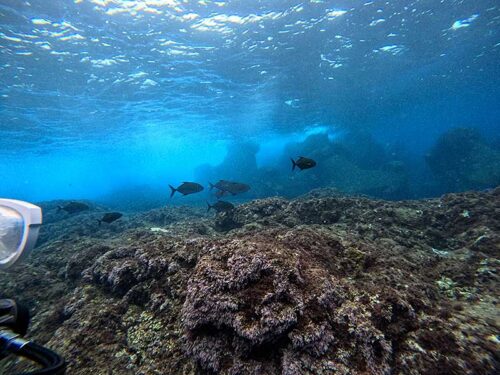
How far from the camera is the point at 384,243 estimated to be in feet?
16.5

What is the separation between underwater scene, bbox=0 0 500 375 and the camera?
8.02ft

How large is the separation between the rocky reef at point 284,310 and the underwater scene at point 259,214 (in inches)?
0.9

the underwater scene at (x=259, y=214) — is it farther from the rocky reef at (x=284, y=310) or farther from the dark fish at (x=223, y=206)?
the dark fish at (x=223, y=206)

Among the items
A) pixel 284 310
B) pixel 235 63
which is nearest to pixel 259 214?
pixel 284 310

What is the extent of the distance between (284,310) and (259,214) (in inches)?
218

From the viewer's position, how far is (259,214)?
26.1ft

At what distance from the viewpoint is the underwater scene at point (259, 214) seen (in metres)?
2.45

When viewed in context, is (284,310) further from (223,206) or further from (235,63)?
(235,63)

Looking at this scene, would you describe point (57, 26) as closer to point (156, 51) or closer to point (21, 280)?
point (156, 51)

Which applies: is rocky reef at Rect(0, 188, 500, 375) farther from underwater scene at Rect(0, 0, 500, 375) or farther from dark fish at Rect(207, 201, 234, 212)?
dark fish at Rect(207, 201, 234, 212)

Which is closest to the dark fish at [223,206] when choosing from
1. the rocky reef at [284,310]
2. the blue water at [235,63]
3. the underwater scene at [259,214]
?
the underwater scene at [259,214]

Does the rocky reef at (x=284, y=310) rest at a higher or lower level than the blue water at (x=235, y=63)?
lower

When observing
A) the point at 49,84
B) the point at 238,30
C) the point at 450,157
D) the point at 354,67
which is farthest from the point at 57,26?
the point at 450,157

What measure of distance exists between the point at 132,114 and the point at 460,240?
3180cm
